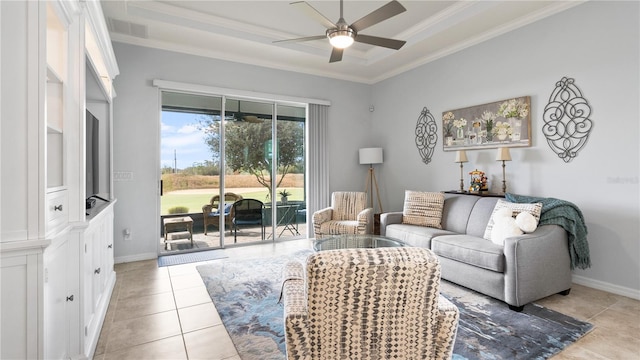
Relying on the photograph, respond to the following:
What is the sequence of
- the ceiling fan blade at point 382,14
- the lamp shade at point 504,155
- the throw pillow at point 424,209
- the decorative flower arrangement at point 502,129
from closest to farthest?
1. the ceiling fan blade at point 382,14
2. the lamp shade at point 504,155
3. the decorative flower arrangement at point 502,129
4. the throw pillow at point 424,209

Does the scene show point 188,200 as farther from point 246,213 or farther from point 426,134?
point 426,134

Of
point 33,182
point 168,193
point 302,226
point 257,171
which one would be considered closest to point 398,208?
point 302,226

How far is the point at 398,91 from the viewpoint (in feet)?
17.7

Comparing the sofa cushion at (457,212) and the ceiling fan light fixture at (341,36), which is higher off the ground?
the ceiling fan light fixture at (341,36)

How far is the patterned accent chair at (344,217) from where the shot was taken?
4.29 meters

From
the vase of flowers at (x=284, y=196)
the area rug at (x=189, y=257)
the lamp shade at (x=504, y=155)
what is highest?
the lamp shade at (x=504, y=155)

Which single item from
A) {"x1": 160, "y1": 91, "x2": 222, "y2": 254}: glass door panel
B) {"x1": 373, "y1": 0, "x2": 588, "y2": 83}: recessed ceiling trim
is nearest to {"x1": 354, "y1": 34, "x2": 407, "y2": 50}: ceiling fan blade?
{"x1": 373, "y1": 0, "x2": 588, "y2": 83}: recessed ceiling trim

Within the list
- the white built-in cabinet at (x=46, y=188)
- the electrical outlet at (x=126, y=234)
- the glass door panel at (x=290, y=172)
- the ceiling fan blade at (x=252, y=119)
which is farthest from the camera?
the glass door panel at (x=290, y=172)

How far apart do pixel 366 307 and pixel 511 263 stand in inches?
79.0

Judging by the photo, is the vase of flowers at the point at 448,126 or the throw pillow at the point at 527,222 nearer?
the throw pillow at the point at 527,222

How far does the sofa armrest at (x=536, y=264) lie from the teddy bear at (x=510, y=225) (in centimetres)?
8

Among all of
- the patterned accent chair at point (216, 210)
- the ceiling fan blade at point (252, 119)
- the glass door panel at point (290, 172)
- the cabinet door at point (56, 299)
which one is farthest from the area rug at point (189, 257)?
the cabinet door at point (56, 299)

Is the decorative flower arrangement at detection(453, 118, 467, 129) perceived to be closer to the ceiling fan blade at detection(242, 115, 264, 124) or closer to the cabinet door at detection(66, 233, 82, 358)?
the ceiling fan blade at detection(242, 115, 264, 124)

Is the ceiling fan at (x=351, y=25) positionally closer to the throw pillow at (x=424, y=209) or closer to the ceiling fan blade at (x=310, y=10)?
the ceiling fan blade at (x=310, y=10)
